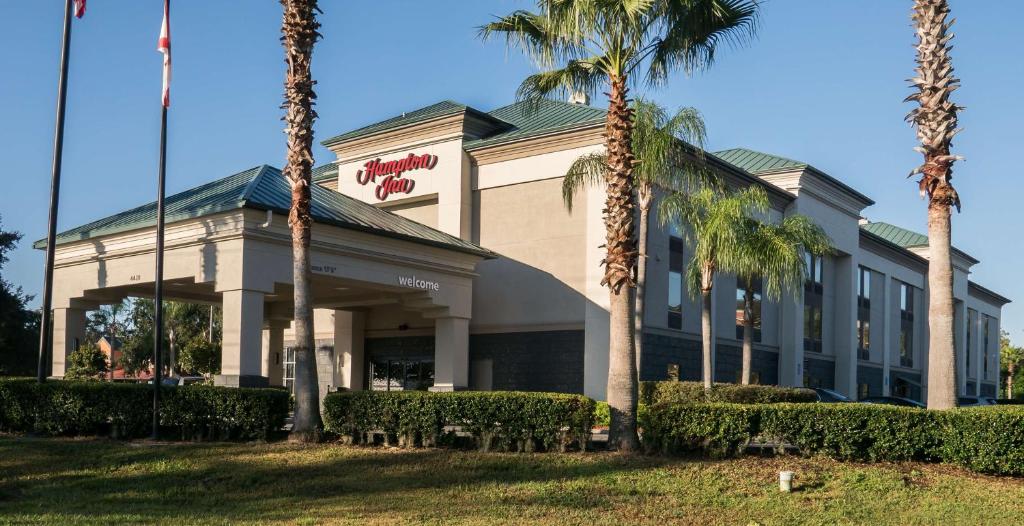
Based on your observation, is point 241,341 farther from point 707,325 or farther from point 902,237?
point 902,237

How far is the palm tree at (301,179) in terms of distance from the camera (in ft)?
68.9

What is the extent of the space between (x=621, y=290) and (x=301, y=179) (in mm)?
7269

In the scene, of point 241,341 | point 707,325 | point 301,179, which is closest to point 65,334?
point 241,341

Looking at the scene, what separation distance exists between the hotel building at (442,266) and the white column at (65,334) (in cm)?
6

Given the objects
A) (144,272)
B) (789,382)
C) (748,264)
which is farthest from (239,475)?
(789,382)

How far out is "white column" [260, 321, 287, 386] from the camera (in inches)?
1602

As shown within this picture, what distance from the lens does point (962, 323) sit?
72.4m

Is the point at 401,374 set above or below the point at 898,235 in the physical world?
below

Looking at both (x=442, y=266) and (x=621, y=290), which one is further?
(x=442, y=266)

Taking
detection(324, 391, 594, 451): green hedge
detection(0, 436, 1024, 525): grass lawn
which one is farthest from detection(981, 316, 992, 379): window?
detection(324, 391, 594, 451): green hedge

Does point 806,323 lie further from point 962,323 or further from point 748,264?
point 962,323

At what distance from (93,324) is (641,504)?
3762 inches

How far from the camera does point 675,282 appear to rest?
3666 cm

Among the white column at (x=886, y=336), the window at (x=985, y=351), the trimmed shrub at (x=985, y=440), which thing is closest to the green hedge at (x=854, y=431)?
the trimmed shrub at (x=985, y=440)
